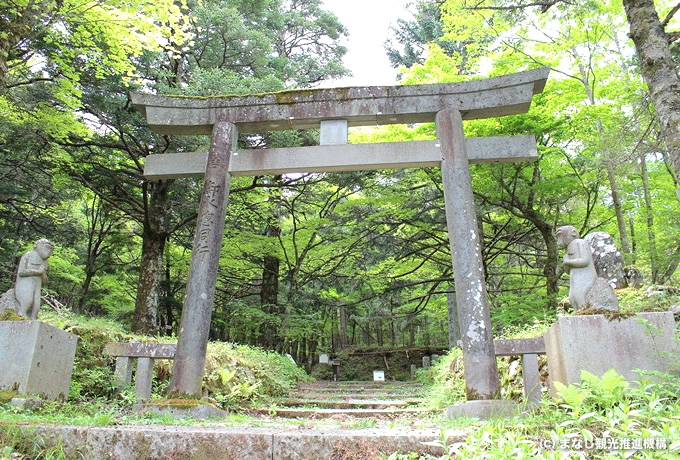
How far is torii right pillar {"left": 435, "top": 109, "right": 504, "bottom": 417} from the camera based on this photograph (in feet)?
17.5

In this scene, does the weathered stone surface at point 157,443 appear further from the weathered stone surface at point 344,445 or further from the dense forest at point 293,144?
the dense forest at point 293,144

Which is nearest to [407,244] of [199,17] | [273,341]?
[273,341]

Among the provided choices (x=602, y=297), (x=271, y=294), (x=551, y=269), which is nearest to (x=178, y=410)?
(x=602, y=297)

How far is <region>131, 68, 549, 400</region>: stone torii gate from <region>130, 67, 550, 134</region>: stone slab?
0.01 m

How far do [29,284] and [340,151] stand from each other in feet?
14.7

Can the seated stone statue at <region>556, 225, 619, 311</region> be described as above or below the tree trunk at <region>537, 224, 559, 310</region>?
below

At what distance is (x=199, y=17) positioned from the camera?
12.0 metres

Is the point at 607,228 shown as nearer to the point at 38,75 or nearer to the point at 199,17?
the point at 199,17

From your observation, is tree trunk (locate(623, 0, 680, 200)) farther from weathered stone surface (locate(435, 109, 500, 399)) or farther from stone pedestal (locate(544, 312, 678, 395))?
weathered stone surface (locate(435, 109, 500, 399))

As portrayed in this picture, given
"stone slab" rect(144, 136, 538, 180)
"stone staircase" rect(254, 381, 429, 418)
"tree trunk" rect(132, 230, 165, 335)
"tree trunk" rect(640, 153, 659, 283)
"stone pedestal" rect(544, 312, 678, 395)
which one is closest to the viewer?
"stone pedestal" rect(544, 312, 678, 395)

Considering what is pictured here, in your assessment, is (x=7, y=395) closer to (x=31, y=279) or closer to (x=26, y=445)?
(x=31, y=279)

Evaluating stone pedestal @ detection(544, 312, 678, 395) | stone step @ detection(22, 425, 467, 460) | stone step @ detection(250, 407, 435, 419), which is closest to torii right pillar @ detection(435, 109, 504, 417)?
stone pedestal @ detection(544, 312, 678, 395)

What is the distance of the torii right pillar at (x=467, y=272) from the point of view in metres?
5.33

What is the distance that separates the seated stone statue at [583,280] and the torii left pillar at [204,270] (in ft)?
14.7
